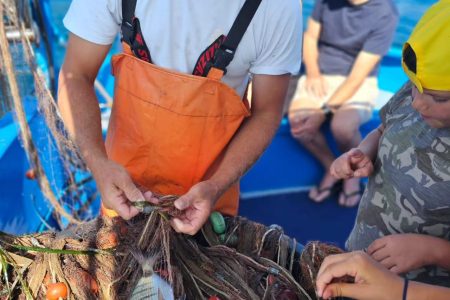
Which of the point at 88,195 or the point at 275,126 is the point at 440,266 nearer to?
the point at 275,126

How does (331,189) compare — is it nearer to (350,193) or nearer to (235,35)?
(350,193)

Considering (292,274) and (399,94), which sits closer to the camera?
(292,274)

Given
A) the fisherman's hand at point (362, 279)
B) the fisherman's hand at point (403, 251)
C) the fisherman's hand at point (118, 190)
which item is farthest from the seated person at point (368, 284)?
the fisherman's hand at point (118, 190)

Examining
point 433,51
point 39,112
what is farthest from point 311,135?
point 433,51

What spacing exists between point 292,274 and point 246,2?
754 millimetres

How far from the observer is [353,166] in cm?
152

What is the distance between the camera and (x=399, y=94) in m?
1.51

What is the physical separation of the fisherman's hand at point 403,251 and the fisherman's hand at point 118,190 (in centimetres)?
60

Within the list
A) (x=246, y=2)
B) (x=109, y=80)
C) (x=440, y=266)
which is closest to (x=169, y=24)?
(x=246, y=2)

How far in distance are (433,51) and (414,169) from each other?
348 millimetres

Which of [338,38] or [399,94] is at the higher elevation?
[399,94]

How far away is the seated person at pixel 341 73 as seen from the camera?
9.87 feet

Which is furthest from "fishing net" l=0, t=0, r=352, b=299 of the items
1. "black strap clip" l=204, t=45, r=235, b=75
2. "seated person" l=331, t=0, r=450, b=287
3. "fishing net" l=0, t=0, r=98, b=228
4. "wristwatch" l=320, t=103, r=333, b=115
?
"wristwatch" l=320, t=103, r=333, b=115

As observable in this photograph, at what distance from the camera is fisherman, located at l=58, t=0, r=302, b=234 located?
4.78 ft
